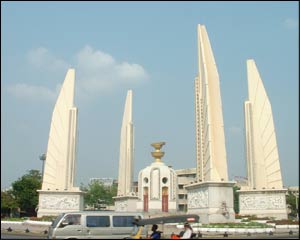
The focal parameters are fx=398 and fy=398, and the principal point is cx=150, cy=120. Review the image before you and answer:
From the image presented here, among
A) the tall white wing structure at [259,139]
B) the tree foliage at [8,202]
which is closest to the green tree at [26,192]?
the tree foliage at [8,202]

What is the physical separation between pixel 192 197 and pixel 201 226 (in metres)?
8.35

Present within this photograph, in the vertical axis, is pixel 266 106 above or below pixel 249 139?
above

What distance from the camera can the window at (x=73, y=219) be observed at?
14.1 m

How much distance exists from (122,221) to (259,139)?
25931 mm

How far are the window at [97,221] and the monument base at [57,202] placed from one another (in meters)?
22.7

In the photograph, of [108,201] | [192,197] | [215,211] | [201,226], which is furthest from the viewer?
[108,201]

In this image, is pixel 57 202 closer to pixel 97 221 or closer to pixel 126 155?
pixel 126 155

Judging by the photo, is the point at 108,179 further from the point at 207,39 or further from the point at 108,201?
the point at 207,39

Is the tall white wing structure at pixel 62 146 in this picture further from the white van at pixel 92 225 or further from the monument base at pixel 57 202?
the white van at pixel 92 225

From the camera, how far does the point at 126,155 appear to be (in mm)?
48625

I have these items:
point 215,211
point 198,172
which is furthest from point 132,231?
point 198,172

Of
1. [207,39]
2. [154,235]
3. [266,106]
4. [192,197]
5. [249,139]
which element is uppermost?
[207,39]

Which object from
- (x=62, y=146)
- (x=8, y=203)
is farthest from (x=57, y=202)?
(x=8, y=203)

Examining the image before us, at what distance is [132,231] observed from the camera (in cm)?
1388
